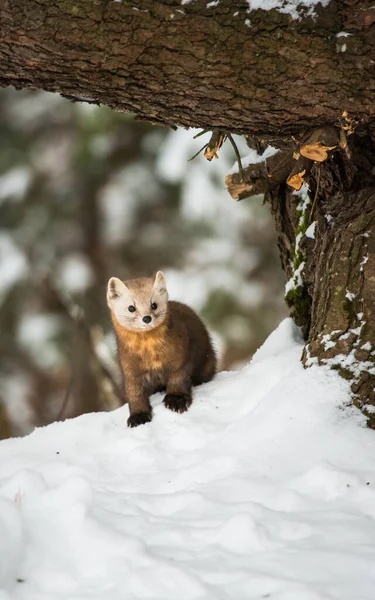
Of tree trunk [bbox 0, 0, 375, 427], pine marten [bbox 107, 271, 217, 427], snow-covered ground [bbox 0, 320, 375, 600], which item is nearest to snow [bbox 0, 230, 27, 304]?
pine marten [bbox 107, 271, 217, 427]

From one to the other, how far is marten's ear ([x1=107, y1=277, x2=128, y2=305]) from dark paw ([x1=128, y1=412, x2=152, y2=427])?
78 cm

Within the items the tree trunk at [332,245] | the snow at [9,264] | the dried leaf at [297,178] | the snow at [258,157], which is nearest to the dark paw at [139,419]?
the tree trunk at [332,245]

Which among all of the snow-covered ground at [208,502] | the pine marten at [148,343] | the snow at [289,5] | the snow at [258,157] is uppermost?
the snow at [289,5]

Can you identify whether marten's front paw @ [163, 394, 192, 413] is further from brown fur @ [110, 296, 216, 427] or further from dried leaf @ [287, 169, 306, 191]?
dried leaf @ [287, 169, 306, 191]

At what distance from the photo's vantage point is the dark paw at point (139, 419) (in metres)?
4.11

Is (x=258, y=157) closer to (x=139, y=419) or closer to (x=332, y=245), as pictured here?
(x=332, y=245)

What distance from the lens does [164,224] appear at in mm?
7980

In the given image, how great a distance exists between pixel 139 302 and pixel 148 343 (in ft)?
0.88

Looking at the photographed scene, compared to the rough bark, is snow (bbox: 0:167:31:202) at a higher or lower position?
lower

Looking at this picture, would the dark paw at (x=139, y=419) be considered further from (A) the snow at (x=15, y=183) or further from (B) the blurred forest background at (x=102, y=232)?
(A) the snow at (x=15, y=183)

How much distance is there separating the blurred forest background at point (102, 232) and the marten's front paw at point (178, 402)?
3.32m

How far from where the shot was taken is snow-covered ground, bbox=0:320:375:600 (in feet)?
7.88

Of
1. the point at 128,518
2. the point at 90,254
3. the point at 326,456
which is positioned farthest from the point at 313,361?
the point at 90,254

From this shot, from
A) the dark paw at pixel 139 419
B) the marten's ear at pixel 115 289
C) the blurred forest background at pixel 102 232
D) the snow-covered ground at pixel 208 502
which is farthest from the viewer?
the blurred forest background at pixel 102 232
